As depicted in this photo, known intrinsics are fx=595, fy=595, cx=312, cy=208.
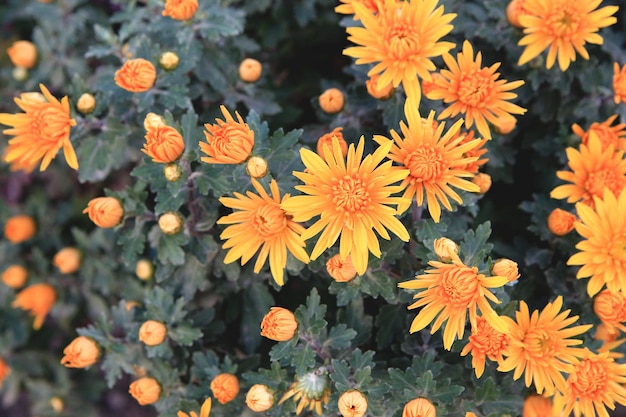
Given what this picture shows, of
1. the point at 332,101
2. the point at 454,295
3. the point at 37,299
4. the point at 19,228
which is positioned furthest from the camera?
the point at 19,228

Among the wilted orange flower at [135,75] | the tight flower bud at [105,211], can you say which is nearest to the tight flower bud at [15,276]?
the tight flower bud at [105,211]

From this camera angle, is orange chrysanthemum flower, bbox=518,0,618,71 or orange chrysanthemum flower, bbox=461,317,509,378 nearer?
orange chrysanthemum flower, bbox=461,317,509,378

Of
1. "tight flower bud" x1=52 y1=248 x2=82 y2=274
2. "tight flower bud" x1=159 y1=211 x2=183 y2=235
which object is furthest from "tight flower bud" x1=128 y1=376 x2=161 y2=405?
"tight flower bud" x1=52 y1=248 x2=82 y2=274

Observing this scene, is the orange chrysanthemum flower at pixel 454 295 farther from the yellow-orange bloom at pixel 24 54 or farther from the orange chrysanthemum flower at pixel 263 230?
the yellow-orange bloom at pixel 24 54

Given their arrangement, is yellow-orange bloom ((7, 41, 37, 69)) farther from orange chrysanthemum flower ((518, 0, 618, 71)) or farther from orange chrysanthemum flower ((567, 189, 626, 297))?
orange chrysanthemum flower ((567, 189, 626, 297))

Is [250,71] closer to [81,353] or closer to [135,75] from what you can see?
[135,75]

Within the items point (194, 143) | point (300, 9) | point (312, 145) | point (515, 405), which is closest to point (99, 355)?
point (194, 143)

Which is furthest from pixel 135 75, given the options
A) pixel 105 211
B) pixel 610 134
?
→ pixel 610 134
